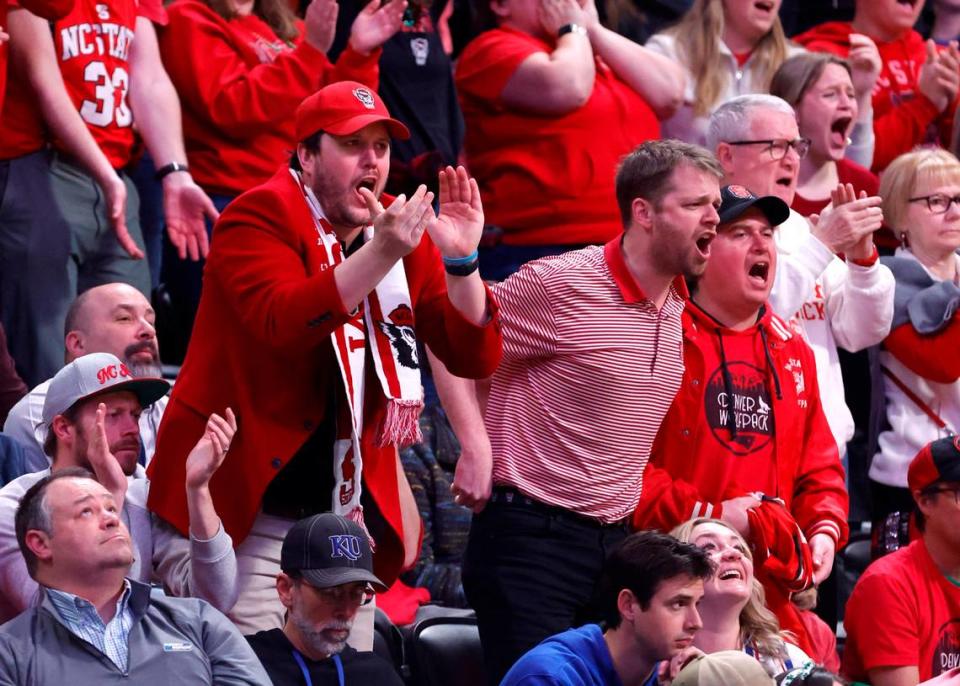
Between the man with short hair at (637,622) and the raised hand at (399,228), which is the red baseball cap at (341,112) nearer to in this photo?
the raised hand at (399,228)

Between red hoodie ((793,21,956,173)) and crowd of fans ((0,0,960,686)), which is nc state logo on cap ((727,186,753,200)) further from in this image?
red hoodie ((793,21,956,173))

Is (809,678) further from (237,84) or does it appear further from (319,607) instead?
(237,84)

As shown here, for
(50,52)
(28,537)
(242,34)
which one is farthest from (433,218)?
(242,34)

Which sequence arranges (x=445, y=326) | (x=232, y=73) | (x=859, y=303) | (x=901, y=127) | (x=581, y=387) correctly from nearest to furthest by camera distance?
1. (x=445, y=326)
2. (x=581, y=387)
3. (x=859, y=303)
4. (x=232, y=73)
5. (x=901, y=127)

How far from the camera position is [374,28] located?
6352 millimetres

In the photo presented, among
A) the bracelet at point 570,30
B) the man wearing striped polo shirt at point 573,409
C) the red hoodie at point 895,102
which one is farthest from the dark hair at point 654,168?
the red hoodie at point 895,102

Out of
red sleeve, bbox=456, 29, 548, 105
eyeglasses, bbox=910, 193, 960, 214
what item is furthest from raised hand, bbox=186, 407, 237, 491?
eyeglasses, bbox=910, 193, 960, 214

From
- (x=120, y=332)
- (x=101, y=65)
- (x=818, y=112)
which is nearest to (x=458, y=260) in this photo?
(x=120, y=332)

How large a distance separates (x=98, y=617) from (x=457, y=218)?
124cm

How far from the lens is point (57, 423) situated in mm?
4961

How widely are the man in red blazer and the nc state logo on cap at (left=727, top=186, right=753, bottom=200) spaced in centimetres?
114

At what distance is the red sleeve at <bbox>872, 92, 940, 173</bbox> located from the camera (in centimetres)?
807

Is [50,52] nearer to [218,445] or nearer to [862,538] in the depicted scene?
[218,445]

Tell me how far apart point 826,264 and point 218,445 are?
2310 mm
